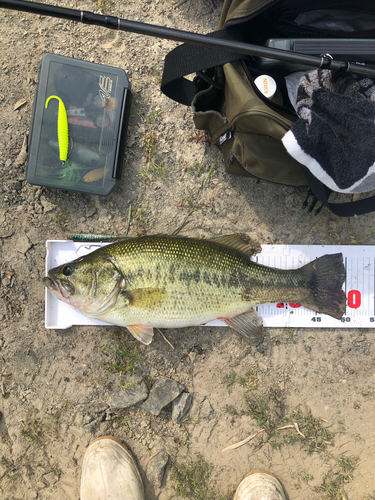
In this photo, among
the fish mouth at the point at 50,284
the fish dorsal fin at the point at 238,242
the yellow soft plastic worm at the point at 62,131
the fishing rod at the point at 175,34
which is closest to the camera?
the fishing rod at the point at 175,34

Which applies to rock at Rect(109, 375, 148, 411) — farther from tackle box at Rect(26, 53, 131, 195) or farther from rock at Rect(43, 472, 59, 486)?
tackle box at Rect(26, 53, 131, 195)

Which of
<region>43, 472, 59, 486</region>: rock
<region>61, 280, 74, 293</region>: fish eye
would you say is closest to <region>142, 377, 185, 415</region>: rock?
<region>43, 472, 59, 486</region>: rock

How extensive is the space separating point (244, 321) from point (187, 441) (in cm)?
128

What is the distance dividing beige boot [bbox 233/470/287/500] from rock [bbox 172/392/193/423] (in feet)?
2.78

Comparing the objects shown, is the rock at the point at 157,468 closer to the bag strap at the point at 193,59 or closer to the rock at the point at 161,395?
the rock at the point at 161,395

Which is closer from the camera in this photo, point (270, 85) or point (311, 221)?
point (270, 85)

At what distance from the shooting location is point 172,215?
3000 millimetres

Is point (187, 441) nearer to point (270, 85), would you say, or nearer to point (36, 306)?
point (36, 306)

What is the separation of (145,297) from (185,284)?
0.34 metres

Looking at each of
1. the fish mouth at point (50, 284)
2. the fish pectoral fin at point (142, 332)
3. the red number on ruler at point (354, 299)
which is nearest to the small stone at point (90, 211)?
the fish mouth at point (50, 284)

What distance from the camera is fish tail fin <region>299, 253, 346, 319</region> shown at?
2.81m

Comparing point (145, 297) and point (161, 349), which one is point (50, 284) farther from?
point (161, 349)

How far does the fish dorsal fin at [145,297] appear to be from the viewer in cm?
252

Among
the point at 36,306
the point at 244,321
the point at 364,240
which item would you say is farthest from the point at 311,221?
the point at 36,306
